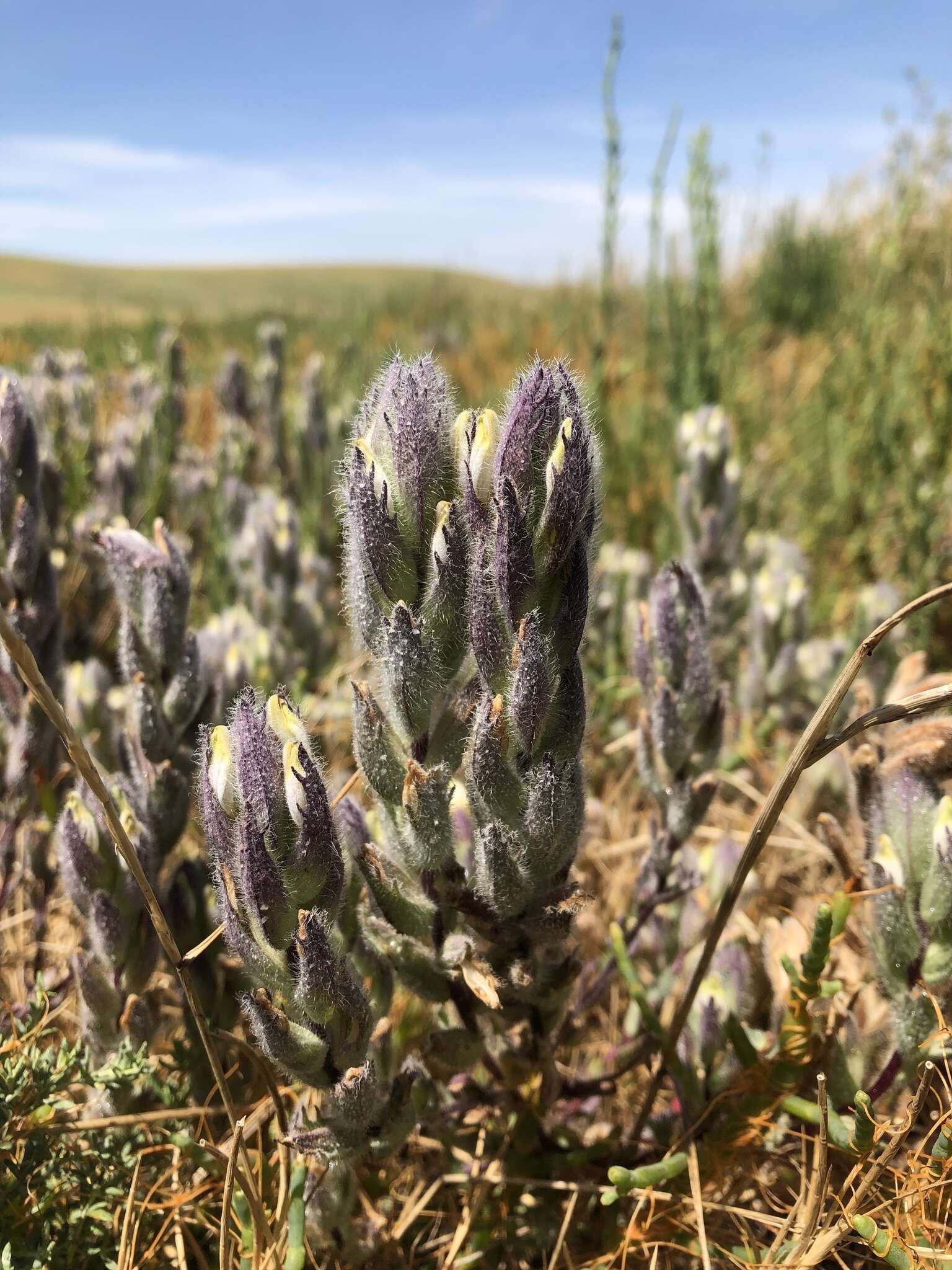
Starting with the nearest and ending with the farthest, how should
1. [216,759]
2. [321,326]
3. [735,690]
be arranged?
[216,759] < [735,690] < [321,326]

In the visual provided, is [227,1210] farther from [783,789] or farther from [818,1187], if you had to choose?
[783,789]

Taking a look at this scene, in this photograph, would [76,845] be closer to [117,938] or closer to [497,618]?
[117,938]

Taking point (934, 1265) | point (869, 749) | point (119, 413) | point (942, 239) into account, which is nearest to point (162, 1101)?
point (934, 1265)

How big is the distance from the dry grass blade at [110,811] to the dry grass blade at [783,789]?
2.38ft

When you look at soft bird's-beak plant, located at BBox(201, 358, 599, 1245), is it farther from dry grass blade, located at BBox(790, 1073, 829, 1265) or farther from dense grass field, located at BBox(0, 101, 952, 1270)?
dry grass blade, located at BBox(790, 1073, 829, 1265)

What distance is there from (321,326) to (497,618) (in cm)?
1108

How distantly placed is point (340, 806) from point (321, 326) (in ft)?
35.8

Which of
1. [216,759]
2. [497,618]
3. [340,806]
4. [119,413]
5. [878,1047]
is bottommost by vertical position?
[878,1047]

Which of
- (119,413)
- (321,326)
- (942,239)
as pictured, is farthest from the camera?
(321,326)

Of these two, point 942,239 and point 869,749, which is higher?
point 942,239

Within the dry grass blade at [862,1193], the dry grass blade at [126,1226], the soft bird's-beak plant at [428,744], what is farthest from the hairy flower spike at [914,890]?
the dry grass blade at [126,1226]

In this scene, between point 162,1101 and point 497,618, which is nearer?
point 497,618

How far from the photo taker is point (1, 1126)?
4.33 ft

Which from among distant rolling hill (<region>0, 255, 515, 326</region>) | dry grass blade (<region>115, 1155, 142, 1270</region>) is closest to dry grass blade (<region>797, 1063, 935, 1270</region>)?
dry grass blade (<region>115, 1155, 142, 1270</region>)
